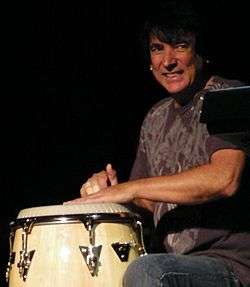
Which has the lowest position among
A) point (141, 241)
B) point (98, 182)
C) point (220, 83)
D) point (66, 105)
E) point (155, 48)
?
point (141, 241)

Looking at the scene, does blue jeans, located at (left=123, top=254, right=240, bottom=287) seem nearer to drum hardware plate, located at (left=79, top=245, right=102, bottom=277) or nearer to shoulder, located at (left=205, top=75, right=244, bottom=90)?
drum hardware plate, located at (left=79, top=245, right=102, bottom=277)

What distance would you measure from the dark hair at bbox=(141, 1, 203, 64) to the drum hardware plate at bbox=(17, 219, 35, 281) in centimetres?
91

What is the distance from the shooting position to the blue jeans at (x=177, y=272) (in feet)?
6.44

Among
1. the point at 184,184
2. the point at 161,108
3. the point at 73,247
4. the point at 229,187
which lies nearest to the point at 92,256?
the point at 73,247

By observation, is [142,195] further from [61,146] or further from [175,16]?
[61,146]

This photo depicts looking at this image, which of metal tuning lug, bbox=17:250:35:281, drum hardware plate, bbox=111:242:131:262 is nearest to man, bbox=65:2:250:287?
drum hardware plate, bbox=111:242:131:262

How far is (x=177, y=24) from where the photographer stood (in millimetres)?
2590

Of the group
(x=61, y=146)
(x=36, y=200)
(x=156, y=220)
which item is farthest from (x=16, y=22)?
(x=156, y=220)

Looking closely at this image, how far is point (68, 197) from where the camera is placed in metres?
4.23

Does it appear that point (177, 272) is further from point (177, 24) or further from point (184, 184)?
point (177, 24)

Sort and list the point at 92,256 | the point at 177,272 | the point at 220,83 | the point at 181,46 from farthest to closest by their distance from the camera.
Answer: the point at 181,46 → the point at 220,83 → the point at 92,256 → the point at 177,272

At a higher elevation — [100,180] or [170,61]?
[170,61]

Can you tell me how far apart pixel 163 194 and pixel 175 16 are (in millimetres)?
812

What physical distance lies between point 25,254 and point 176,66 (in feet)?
3.05
